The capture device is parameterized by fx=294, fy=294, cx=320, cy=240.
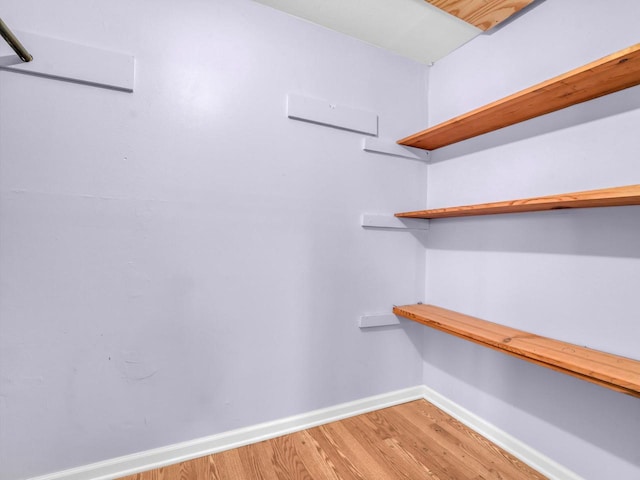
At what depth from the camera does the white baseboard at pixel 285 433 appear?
1.24m

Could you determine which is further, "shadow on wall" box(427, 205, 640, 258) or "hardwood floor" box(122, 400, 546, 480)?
"hardwood floor" box(122, 400, 546, 480)

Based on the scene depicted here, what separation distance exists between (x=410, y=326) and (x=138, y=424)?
5.07 ft

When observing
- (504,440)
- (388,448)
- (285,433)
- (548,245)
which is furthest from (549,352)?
(285,433)

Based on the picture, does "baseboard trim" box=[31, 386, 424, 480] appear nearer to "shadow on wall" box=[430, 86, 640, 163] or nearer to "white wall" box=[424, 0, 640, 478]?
"white wall" box=[424, 0, 640, 478]

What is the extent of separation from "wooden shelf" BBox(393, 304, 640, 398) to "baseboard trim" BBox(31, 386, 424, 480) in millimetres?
609

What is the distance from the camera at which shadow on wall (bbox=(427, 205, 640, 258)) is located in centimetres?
110

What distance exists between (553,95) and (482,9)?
2.00 feet

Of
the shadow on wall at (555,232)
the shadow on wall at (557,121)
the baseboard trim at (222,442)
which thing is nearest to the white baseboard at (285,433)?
the baseboard trim at (222,442)

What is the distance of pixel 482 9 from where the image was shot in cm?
143

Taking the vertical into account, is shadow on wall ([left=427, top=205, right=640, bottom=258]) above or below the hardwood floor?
above

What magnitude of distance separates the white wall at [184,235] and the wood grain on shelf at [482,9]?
47cm

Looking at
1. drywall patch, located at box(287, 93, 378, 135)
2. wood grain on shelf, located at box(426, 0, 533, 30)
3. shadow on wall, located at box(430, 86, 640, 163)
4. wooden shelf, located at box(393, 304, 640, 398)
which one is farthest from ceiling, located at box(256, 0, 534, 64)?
wooden shelf, located at box(393, 304, 640, 398)

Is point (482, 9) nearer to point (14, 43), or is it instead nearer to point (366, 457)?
point (14, 43)

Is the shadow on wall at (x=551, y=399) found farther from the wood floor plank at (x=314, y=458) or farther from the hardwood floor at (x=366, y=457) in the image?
the wood floor plank at (x=314, y=458)
